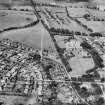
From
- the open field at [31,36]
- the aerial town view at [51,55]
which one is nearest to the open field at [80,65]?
the aerial town view at [51,55]

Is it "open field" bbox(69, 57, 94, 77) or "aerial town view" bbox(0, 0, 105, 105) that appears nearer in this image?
"aerial town view" bbox(0, 0, 105, 105)

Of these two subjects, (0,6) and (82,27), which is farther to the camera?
(0,6)

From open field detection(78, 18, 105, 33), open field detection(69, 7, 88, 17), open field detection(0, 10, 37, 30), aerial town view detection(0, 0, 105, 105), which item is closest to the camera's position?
aerial town view detection(0, 0, 105, 105)

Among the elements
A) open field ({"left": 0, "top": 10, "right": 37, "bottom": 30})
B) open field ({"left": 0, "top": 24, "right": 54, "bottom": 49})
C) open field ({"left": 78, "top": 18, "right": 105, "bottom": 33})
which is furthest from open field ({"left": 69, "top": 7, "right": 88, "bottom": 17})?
open field ({"left": 0, "top": 24, "right": 54, "bottom": 49})

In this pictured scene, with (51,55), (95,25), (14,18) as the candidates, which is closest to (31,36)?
(51,55)

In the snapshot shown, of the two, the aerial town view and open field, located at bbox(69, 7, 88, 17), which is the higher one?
open field, located at bbox(69, 7, 88, 17)

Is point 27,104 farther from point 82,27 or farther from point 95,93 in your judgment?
point 82,27

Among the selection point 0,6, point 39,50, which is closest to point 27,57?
point 39,50

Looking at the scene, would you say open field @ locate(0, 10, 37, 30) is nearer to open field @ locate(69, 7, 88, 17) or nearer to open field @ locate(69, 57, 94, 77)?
open field @ locate(69, 7, 88, 17)

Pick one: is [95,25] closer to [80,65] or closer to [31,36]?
[31,36]
